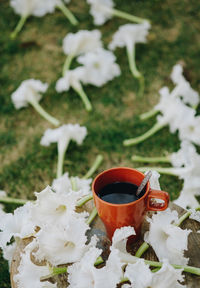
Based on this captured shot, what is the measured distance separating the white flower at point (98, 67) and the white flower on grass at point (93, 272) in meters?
1.86

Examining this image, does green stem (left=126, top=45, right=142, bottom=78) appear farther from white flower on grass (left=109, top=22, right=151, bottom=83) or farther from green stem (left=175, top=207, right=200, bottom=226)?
green stem (left=175, top=207, right=200, bottom=226)

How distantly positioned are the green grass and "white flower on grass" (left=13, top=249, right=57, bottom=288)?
0.65 m

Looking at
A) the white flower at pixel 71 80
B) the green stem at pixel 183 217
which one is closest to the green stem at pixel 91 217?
the green stem at pixel 183 217

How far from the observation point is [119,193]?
3.85ft

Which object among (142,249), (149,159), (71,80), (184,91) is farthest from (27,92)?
(142,249)

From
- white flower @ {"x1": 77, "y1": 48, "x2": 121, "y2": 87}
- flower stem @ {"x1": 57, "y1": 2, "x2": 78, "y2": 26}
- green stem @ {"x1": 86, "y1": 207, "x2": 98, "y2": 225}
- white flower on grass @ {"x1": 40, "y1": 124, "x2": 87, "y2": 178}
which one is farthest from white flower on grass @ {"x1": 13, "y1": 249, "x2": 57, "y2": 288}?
flower stem @ {"x1": 57, "y1": 2, "x2": 78, "y2": 26}

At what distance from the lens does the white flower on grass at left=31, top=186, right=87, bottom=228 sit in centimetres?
119

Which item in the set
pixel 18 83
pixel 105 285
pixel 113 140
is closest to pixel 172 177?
pixel 113 140

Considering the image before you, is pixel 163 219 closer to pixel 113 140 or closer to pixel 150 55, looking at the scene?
pixel 113 140

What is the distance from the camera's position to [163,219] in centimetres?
115

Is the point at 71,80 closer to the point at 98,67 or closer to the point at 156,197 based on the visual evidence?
the point at 98,67

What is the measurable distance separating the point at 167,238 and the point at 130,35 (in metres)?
2.08

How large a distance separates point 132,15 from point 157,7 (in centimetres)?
30

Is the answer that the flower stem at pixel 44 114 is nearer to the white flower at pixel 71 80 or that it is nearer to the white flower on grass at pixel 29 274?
the white flower at pixel 71 80
